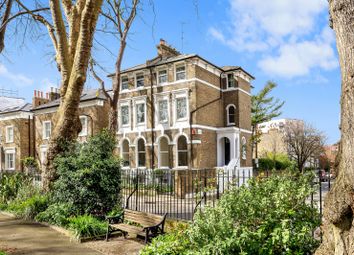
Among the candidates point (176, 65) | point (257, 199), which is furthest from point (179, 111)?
point (257, 199)

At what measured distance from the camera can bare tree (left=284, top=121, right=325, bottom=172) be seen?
39.1 meters

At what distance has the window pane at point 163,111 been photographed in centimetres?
2759

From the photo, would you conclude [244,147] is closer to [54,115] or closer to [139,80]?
[139,80]

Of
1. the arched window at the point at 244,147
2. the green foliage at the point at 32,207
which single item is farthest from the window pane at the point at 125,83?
the green foliage at the point at 32,207

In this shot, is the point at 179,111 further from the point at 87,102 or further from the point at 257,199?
the point at 257,199

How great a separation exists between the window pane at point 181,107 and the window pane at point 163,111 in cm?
121

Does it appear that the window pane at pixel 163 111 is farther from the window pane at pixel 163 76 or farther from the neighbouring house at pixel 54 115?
the neighbouring house at pixel 54 115

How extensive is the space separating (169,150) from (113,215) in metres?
18.0

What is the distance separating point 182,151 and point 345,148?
22723 mm

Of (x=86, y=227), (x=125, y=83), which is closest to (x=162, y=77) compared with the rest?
(x=125, y=83)

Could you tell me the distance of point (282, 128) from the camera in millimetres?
44656

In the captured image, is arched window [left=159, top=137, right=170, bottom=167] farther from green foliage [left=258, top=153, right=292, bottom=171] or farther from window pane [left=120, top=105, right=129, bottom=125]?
green foliage [left=258, top=153, right=292, bottom=171]

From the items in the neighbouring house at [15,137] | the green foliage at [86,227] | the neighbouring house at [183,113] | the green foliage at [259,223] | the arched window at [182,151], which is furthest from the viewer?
the neighbouring house at [15,137]

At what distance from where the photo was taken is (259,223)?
525 centimetres
